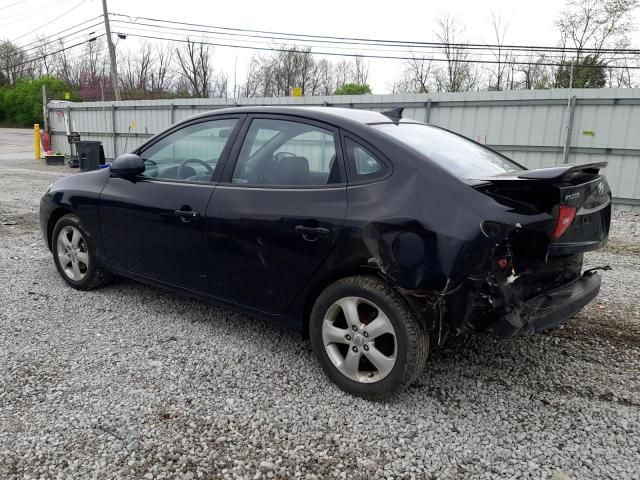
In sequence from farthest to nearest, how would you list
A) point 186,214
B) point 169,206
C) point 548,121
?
point 548,121 < point 169,206 < point 186,214

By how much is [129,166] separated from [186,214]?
0.72m

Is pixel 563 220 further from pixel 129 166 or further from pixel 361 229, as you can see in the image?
pixel 129 166

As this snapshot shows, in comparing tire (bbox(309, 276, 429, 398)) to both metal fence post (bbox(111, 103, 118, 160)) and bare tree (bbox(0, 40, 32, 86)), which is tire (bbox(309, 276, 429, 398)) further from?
bare tree (bbox(0, 40, 32, 86))

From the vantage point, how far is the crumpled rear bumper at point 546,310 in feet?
8.57

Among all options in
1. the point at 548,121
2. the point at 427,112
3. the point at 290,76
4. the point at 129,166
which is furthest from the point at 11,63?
the point at 129,166

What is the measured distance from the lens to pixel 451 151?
322 cm

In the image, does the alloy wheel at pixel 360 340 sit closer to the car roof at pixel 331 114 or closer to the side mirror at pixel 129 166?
the car roof at pixel 331 114

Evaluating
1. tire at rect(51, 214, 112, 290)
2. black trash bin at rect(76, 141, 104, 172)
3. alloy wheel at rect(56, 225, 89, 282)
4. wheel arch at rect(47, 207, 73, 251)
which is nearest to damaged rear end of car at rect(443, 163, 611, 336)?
tire at rect(51, 214, 112, 290)

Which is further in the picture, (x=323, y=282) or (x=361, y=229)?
(x=323, y=282)

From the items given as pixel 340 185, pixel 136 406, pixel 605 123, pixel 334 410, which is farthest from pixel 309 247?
pixel 605 123

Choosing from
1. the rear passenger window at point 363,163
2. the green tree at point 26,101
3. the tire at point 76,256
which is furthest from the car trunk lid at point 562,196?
the green tree at point 26,101

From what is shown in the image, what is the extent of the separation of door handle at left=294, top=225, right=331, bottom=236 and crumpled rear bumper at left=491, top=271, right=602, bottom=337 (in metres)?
1.02

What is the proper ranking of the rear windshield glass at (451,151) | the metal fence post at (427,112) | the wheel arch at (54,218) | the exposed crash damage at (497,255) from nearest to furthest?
1. the exposed crash damage at (497,255)
2. the rear windshield glass at (451,151)
3. the wheel arch at (54,218)
4. the metal fence post at (427,112)

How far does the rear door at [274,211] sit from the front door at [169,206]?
0.15 meters
